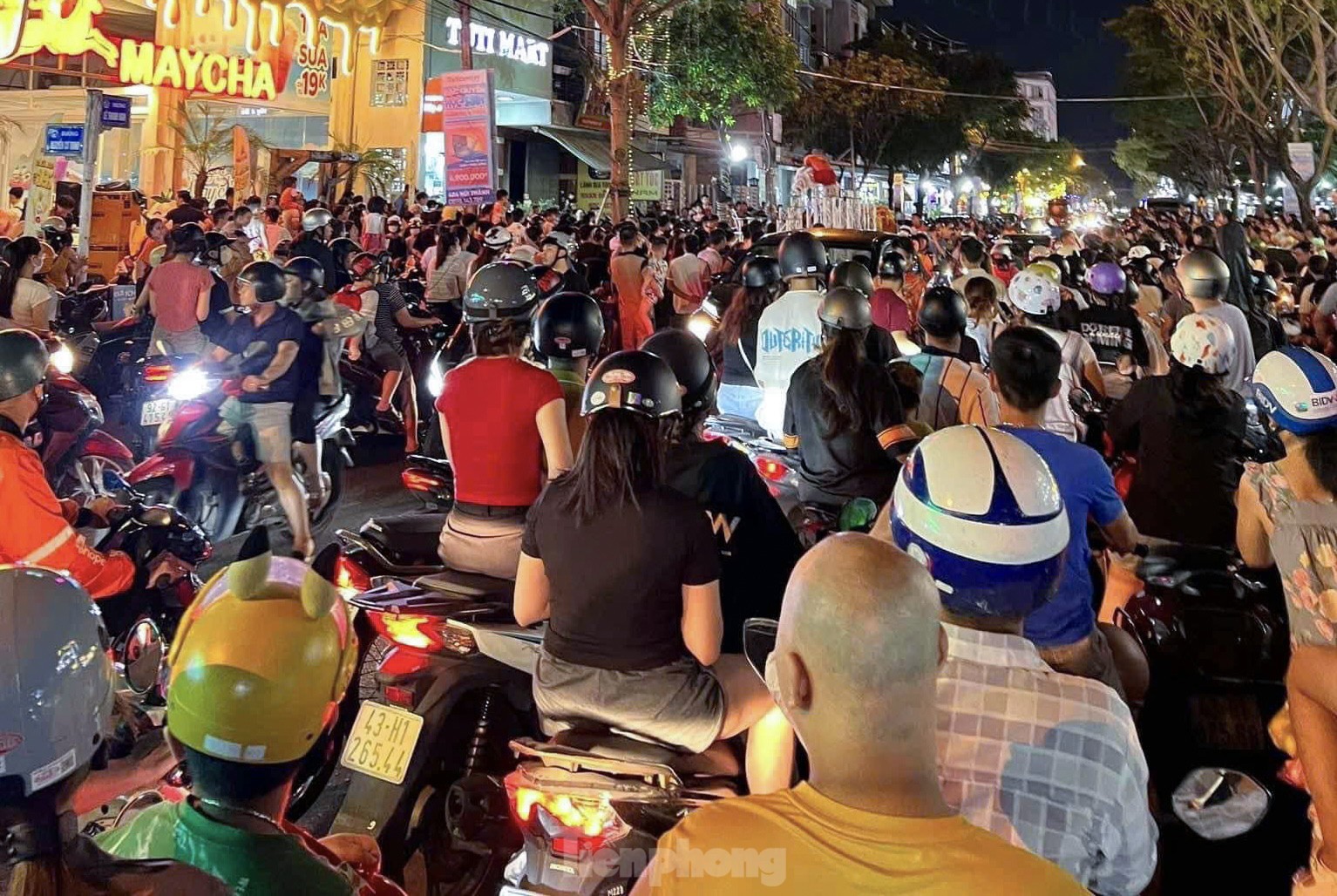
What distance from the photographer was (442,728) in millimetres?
3758

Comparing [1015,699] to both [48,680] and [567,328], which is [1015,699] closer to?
[48,680]

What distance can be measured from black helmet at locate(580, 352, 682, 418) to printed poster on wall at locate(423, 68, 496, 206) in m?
11.6

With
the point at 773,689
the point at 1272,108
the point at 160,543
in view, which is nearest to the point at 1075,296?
the point at 160,543

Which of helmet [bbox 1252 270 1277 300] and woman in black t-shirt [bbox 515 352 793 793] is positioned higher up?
helmet [bbox 1252 270 1277 300]

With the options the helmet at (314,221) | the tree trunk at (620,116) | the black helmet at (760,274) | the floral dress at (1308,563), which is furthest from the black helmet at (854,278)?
the tree trunk at (620,116)

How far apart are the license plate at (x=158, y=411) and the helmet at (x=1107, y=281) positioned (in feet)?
20.2

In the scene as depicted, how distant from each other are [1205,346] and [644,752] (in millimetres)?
2897

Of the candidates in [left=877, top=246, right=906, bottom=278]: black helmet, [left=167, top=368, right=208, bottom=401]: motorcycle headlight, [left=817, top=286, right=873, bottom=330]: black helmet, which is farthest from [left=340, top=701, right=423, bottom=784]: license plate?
[left=877, top=246, right=906, bottom=278]: black helmet

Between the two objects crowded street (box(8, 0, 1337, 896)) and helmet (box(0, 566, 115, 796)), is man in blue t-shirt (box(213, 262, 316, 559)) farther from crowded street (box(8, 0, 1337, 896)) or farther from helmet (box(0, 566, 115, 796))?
helmet (box(0, 566, 115, 796))

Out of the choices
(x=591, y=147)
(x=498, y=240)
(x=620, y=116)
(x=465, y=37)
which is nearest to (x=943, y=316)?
(x=498, y=240)

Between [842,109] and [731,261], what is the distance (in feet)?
129

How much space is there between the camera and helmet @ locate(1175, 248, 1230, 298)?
696cm

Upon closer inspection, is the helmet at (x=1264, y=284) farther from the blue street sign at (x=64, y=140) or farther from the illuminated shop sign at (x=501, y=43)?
the illuminated shop sign at (x=501, y=43)

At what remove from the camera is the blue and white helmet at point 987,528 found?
2357mm
